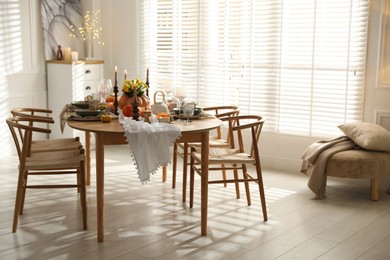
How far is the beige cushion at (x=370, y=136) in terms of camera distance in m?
4.75

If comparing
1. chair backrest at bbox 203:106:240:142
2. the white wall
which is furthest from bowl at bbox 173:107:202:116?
the white wall

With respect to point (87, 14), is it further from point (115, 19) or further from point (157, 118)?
point (157, 118)

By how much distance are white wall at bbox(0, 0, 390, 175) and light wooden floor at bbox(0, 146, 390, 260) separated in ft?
1.96

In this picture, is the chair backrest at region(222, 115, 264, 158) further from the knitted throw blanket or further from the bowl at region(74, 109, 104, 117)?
the bowl at region(74, 109, 104, 117)

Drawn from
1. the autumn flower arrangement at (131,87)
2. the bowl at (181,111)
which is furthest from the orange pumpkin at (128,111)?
the bowl at (181,111)

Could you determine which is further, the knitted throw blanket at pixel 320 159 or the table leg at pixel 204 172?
the knitted throw blanket at pixel 320 159

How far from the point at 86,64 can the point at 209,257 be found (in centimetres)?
379

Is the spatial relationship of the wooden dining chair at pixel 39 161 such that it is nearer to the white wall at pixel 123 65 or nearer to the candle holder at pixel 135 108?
the candle holder at pixel 135 108

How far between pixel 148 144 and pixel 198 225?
0.80 m

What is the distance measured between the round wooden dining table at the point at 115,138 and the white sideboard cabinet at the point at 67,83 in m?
2.44

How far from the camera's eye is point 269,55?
579 cm

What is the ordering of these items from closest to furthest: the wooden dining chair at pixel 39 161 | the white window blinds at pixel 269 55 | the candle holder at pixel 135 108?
the wooden dining chair at pixel 39 161 → the candle holder at pixel 135 108 → the white window blinds at pixel 269 55

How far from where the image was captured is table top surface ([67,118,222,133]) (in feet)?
12.1

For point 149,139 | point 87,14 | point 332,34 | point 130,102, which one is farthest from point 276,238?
point 87,14
